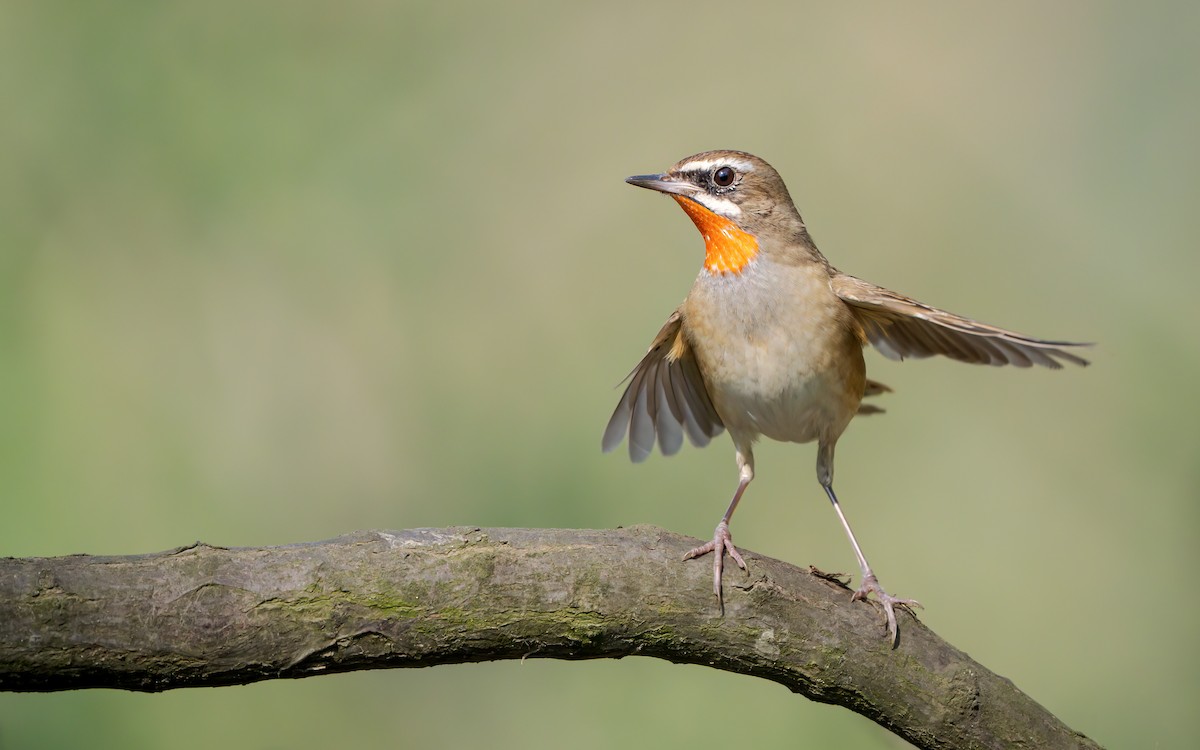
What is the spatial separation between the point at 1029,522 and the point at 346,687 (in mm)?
3151

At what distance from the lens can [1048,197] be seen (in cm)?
528

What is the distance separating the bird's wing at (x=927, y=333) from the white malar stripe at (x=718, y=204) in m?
0.39

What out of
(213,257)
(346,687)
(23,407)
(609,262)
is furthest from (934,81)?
(23,407)

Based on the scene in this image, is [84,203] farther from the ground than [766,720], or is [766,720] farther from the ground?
[84,203]

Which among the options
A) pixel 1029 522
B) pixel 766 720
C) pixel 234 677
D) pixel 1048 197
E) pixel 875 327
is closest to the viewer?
pixel 234 677

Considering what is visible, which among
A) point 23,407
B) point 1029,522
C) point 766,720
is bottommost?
point 766,720

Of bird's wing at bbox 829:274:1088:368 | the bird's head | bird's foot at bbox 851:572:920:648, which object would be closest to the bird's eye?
the bird's head

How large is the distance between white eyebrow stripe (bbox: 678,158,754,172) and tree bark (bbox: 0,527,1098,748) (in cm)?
141

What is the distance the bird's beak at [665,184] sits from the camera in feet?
11.0

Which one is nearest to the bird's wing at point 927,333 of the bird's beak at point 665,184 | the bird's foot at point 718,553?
the bird's beak at point 665,184

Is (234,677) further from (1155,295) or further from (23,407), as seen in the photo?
(1155,295)

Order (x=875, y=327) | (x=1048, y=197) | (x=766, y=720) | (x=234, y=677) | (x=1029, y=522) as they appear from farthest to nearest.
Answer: (x=1048, y=197), (x=1029, y=522), (x=766, y=720), (x=875, y=327), (x=234, y=677)

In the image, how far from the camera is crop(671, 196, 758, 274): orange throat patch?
133 inches

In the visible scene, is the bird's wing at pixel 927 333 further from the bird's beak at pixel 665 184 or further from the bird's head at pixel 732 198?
the bird's beak at pixel 665 184
